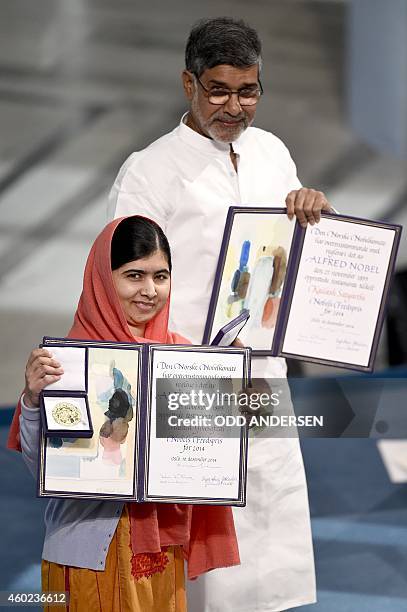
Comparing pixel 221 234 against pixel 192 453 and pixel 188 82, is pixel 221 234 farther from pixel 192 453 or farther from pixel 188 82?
pixel 192 453

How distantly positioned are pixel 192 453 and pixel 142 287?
390 mm

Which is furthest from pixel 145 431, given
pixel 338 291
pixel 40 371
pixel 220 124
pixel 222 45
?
pixel 222 45

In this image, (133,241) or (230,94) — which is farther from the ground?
(230,94)

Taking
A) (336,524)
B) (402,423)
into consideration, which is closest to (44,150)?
(336,524)

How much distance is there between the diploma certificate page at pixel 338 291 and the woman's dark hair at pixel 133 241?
1.99ft

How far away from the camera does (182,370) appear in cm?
269

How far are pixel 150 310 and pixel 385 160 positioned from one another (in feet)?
30.5

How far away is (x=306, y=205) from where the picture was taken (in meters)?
3.23

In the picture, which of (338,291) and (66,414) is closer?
(66,414)

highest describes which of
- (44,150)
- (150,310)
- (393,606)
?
(44,150)

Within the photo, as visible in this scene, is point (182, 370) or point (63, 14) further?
point (63, 14)

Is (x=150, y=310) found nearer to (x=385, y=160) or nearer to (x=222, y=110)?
(x=222, y=110)

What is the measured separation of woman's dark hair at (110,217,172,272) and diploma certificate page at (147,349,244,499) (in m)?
0.24
